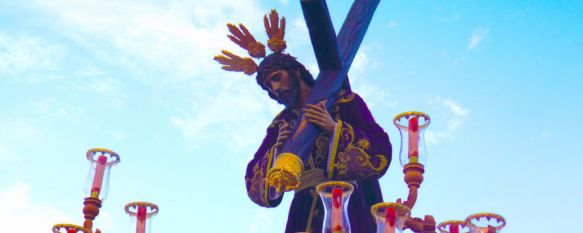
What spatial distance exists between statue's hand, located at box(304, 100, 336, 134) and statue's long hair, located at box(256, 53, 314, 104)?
0.76m

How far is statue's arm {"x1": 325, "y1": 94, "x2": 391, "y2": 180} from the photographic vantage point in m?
10.9

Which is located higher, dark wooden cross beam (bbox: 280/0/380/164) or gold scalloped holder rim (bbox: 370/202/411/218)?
dark wooden cross beam (bbox: 280/0/380/164)

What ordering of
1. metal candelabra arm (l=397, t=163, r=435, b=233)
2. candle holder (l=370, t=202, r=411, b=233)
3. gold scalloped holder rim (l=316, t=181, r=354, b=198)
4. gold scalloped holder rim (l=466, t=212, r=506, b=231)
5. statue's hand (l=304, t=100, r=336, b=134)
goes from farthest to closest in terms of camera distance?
statue's hand (l=304, t=100, r=336, b=134)
metal candelabra arm (l=397, t=163, r=435, b=233)
gold scalloped holder rim (l=466, t=212, r=506, b=231)
gold scalloped holder rim (l=316, t=181, r=354, b=198)
candle holder (l=370, t=202, r=411, b=233)

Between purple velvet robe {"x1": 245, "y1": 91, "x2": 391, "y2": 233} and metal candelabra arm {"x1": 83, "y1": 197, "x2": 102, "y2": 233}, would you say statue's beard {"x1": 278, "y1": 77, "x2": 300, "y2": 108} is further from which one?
metal candelabra arm {"x1": 83, "y1": 197, "x2": 102, "y2": 233}

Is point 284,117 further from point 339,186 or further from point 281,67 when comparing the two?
point 339,186

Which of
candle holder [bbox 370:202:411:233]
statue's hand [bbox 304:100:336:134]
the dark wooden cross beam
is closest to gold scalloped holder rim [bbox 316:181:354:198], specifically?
candle holder [bbox 370:202:411:233]

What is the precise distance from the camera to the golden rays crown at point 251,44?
12.0 m

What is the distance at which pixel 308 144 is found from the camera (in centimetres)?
1083

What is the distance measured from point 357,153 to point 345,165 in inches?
7.7

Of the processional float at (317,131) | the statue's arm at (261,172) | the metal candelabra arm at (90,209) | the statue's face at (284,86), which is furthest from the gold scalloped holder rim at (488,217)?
the metal candelabra arm at (90,209)

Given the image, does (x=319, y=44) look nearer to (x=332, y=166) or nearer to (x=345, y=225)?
(x=332, y=166)

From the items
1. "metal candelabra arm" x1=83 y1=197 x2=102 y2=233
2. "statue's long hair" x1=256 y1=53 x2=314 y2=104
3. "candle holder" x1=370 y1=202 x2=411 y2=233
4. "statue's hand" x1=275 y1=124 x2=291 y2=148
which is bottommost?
"candle holder" x1=370 y1=202 x2=411 y2=233

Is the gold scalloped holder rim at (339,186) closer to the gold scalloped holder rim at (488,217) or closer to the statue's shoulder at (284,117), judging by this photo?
the gold scalloped holder rim at (488,217)

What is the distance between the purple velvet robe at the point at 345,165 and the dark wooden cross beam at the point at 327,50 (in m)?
0.24
